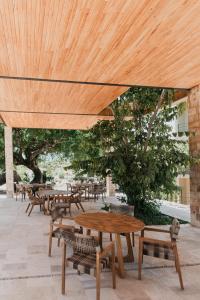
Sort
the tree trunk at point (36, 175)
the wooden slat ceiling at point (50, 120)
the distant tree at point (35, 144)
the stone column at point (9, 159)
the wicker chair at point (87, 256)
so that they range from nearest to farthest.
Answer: the wicker chair at point (87, 256) → the wooden slat ceiling at point (50, 120) → the stone column at point (9, 159) → the distant tree at point (35, 144) → the tree trunk at point (36, 175)

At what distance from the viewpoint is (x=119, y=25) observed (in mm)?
3365

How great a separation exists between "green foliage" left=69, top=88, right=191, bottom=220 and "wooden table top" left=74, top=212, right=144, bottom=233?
1.84 m

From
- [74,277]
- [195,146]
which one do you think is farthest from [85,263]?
A: [195,146]

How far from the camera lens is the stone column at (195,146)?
20.9 feet

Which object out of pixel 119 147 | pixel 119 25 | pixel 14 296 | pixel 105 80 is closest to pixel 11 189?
pixel 119 147

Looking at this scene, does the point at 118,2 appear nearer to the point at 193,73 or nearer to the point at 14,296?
the point at 193,73

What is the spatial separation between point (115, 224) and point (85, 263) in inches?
40.5

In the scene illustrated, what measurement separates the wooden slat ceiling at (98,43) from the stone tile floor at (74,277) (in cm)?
311

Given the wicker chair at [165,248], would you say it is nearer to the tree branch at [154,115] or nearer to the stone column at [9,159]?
the tree branch at [154,115]

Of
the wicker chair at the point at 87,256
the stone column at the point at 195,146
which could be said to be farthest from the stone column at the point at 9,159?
the wicker chair at the point at 87,256

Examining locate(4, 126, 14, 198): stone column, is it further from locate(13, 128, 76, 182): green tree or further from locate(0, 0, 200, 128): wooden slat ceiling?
locate(0, 0, 200, 128): wooden slat ceiling

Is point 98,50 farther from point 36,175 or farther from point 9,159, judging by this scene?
point 36,175

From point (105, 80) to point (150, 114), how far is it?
6.60 ft

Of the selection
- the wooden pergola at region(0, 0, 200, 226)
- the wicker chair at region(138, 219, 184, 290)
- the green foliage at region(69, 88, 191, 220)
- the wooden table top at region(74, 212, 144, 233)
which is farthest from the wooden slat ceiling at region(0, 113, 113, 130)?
the wicker chair at region(138, 219, 184, 290)
